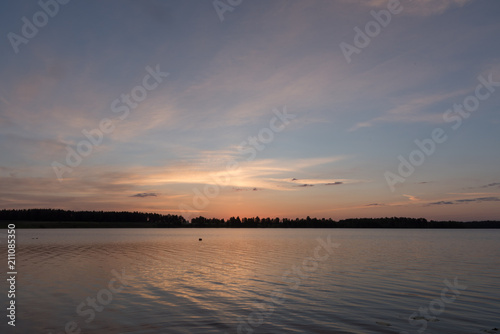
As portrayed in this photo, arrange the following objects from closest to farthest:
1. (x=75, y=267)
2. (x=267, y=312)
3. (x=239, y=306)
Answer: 1. (x=267, y=312)
2. (x=239, y=306)
3. (x=75, y=267)

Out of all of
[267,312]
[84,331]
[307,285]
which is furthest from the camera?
[307,285]

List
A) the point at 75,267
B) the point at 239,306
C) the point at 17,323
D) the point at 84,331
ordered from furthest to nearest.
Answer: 1. the point at 75,267
2. the point at 239,306
3. the point at 17,323
4. the point at 84,331

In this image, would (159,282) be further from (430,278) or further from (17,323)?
(430,278)

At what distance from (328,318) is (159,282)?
18.2m

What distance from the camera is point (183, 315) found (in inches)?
854

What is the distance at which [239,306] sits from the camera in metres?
24.1

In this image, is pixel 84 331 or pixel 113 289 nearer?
pixel 84 331

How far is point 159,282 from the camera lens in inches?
1314

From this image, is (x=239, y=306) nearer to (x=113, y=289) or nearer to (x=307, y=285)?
(x=307, y=285)

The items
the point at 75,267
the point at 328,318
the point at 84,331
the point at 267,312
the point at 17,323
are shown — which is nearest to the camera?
the point at 84,331

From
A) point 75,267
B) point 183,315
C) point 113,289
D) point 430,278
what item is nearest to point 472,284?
point 430,278

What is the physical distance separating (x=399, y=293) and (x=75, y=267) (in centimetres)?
3710

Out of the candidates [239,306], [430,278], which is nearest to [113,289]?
[239,306]

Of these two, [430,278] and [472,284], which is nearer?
[472,284]
